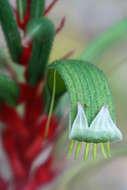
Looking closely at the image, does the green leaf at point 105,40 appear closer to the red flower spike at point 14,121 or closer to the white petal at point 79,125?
the red flower spike at point 14,121

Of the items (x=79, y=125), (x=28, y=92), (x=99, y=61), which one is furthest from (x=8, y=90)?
(x=99, y=61)

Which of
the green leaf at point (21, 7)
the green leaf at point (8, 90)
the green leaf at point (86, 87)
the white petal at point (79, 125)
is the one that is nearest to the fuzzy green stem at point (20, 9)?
the green leaf at point (21, 7)

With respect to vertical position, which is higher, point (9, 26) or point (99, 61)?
point (9, 26)

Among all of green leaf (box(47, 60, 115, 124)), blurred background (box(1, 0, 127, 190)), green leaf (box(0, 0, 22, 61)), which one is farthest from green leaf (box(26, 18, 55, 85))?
blurred background (box(1, 0, 127, 190))

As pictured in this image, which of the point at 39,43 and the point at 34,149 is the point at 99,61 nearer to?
the point at 34,149

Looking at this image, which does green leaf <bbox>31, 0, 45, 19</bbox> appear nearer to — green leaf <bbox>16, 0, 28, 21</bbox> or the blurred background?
green leaf <bbox>16, 0, 28, 21</bbox>
